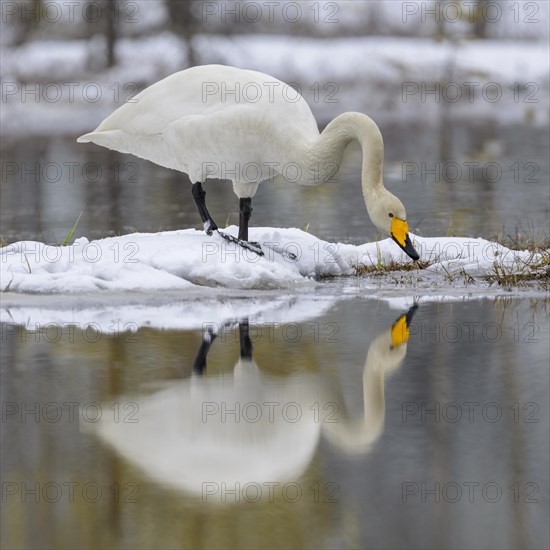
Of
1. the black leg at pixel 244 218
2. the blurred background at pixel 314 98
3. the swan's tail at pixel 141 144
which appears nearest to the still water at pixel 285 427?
the black leg at pixel 244 218

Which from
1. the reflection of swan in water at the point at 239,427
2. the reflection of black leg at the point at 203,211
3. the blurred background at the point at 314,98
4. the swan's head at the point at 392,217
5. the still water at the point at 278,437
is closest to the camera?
the still water at the point at 278,437

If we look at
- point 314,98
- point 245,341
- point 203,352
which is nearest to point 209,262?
point 245,341

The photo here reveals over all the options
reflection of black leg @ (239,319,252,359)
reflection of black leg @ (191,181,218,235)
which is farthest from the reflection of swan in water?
reflection of black leg @ (191,181,218,235)

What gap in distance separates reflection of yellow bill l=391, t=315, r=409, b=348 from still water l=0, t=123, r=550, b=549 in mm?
12

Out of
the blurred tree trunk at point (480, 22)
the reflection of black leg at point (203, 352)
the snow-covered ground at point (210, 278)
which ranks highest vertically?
the blurred tree trunk at point (480, 22)

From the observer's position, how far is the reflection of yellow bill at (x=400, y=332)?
755 cm

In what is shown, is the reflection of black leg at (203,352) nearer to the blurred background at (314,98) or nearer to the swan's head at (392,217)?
the swan's head at (392,217)

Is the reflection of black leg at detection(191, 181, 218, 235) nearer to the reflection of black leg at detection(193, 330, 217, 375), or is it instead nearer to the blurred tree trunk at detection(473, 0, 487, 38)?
the reflection of black leg at detection(193, 330, 217, 375)

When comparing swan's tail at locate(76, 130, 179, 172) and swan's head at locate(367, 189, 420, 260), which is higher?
swan's tail at locate(76, 130, 179, 172)

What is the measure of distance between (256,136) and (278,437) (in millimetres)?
4277

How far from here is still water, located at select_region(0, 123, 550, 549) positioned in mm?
4695

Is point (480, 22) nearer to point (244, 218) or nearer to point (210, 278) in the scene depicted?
point (244, 218)

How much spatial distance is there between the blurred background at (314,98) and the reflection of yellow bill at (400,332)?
351cm

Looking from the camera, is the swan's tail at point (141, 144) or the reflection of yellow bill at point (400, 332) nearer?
the reflection of yellow bill at point (400, 332)
